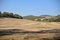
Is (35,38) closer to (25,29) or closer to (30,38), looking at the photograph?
(30,38)

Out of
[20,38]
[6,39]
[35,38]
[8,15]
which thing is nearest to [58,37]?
[35,38]

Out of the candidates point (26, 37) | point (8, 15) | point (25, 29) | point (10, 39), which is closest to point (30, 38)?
point (26, 37)

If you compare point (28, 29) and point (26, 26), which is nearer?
point (28, 29)

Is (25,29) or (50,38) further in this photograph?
(25,29)

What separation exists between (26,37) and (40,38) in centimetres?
90

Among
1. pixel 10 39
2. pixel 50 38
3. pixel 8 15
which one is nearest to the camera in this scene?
pixel 10 39

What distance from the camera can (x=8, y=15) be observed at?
81.4 feet

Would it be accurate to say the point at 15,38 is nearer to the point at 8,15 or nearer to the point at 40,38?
the point at 40,38

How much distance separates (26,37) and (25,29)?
11.3 ft

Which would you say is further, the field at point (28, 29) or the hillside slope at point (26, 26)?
the hillside slope at point (26, 26)

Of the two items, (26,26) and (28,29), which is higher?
(26,26)

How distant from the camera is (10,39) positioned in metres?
11.4

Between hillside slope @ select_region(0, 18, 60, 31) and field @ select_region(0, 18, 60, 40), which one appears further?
hillside slope @ select_region(0, 18, 60, 31)

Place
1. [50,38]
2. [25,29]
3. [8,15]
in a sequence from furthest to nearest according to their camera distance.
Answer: [8,15] → [25,29] → [50,38]
